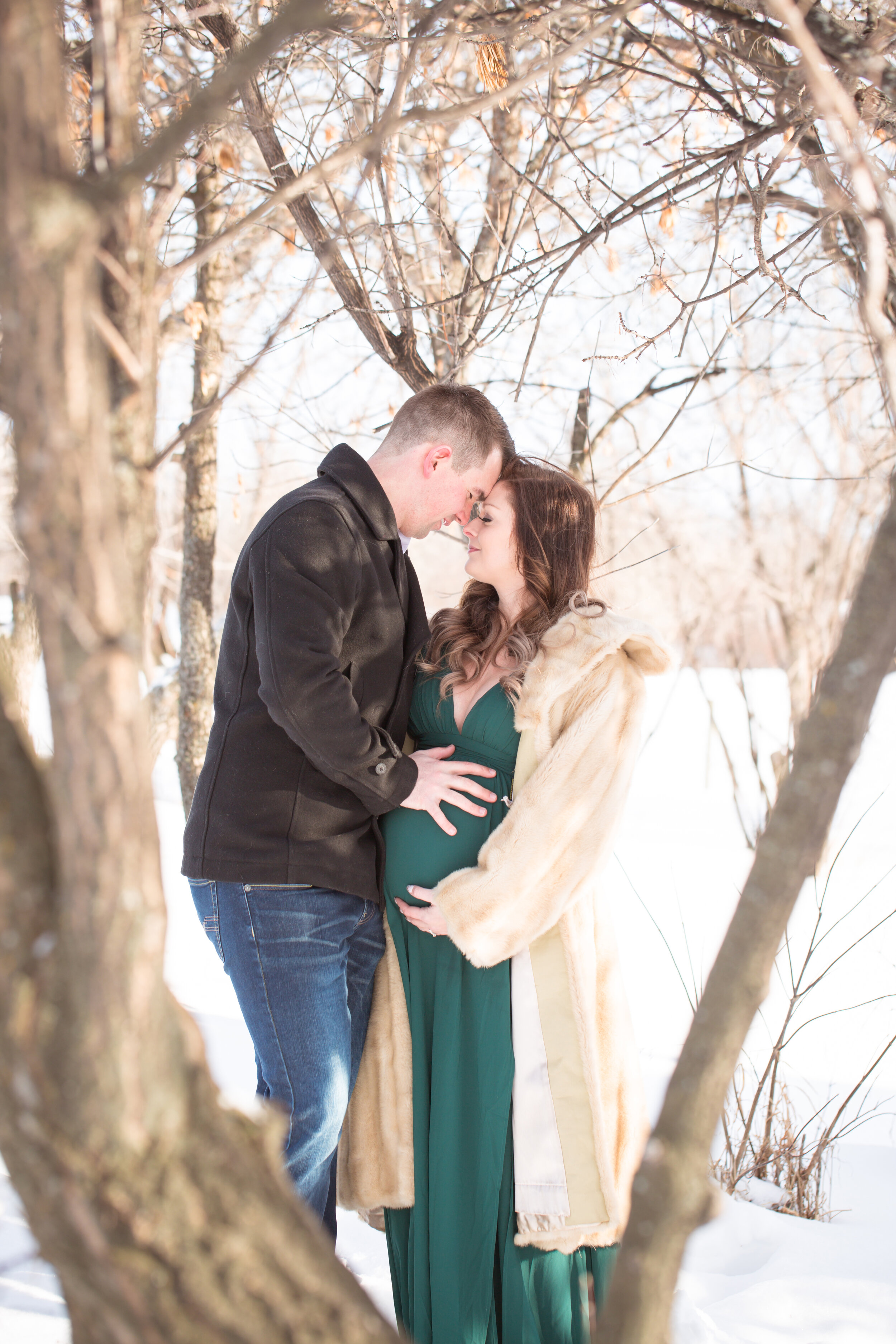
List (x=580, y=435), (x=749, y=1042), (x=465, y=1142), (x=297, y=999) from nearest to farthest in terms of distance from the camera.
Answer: (x=297, y=999) → (x=465, y=1142) → (x=580, y=435) → (x=749, y=1042)

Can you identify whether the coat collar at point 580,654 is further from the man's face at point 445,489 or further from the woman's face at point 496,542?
the man's face at point 445,489

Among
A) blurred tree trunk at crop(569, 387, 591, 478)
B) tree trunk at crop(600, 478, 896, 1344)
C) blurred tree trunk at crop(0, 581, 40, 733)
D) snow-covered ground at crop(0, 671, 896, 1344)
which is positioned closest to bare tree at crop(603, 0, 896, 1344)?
tree trunk at crop(600, 478, 896, 1344)

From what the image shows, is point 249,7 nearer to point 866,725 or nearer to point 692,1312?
point 866,725

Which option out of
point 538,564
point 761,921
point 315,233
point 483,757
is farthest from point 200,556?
point 761,921

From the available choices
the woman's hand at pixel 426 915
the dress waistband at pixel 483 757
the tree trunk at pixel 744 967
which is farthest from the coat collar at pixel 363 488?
the tree trunk at pixel 744 967

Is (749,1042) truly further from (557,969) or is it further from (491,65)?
(491,65)

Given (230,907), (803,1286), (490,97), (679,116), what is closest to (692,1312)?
(803,1286)

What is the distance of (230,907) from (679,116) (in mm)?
2869

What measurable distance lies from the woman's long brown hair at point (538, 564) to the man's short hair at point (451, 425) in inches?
4.8

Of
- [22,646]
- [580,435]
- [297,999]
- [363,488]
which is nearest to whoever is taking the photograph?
[297,999]

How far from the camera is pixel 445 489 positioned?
227cm

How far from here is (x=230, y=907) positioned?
1.91 m

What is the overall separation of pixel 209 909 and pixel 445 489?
1106 millimetres

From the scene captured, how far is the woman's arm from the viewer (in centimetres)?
193
